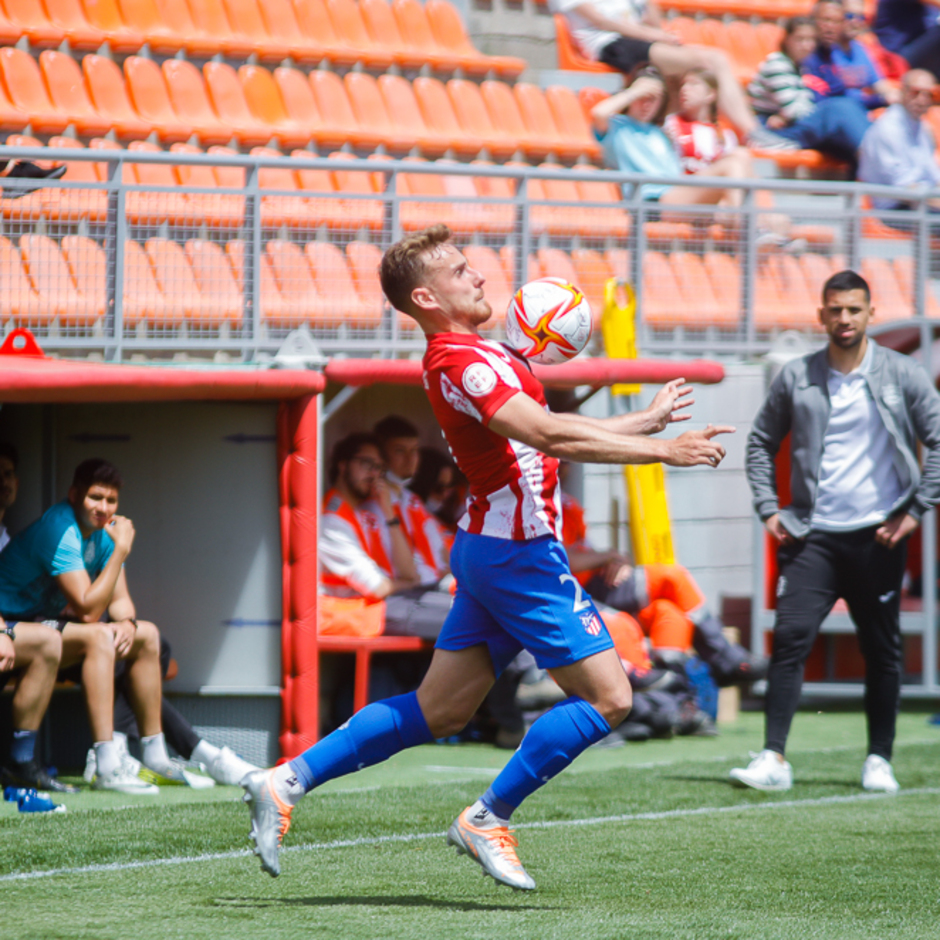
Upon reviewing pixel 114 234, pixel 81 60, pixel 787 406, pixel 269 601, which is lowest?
pixel 269 601

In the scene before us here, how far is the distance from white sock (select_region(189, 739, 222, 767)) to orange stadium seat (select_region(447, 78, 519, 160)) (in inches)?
251

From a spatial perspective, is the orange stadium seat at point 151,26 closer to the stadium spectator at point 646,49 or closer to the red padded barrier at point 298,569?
the stadium spectator at point 646,49

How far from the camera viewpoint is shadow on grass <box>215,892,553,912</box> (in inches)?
156

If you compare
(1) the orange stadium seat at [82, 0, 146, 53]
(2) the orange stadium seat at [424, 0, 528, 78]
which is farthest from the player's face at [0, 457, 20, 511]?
(2) the orange stadium seat at [424, 0, 528, 78]

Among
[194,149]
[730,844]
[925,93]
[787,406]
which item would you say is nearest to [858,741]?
[787,406]

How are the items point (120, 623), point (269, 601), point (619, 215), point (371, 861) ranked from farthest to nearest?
point (619, 215) < point (269, 601) < point (120, 623) < point (371, 861)

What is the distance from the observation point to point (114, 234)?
741 cm

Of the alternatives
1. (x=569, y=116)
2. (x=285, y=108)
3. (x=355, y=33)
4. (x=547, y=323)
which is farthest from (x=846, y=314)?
(x=355, y=33)

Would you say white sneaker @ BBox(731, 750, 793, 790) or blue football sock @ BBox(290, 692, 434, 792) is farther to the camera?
white sneaker @ BBox(731, 750, 793, 790)

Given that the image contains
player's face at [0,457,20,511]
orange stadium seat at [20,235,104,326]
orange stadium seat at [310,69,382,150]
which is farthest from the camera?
orange stadium seat at [310,69,382,150]

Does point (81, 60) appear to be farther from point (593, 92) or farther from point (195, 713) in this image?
point (195, 713)

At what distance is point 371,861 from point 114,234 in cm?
389

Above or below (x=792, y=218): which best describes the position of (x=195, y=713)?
below

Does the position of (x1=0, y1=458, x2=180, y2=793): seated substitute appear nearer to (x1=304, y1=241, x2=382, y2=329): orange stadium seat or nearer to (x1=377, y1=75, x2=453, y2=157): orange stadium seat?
(x1=304, y1=241, x2=382, y2=329): orange stadium seat
